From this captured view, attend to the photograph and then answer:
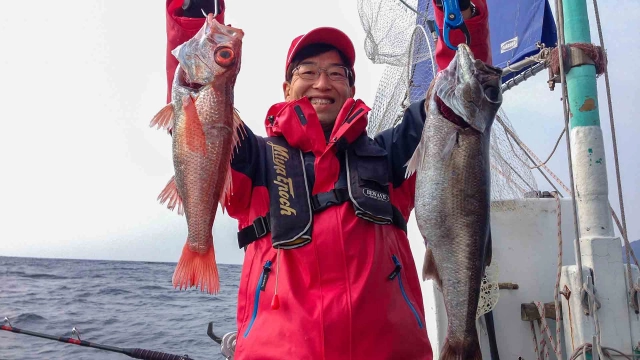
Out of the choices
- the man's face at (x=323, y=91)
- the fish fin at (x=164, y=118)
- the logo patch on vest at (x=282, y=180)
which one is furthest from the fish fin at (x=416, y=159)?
the fish fin at (x=164, y=118)

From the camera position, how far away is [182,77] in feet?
7.95

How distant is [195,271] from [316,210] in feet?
2.34

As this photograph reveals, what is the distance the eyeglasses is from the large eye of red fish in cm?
85

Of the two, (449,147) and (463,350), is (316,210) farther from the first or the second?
(463,350)

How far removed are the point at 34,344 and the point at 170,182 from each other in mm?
10415

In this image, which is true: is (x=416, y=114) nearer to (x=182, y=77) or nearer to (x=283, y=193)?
(x=283, y=193)

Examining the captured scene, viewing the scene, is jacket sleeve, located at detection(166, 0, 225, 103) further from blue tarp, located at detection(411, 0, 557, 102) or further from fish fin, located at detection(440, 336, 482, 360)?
blue tarp, located at detection(411, 0, 557, 102)

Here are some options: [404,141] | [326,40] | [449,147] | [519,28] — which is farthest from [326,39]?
[519,28]

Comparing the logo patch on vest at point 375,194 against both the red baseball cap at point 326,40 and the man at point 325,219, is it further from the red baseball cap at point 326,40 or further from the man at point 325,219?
the red baseball cap at point 326,40

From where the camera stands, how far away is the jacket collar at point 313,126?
2.84m

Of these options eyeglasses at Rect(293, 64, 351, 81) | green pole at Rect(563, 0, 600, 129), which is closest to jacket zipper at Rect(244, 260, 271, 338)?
eyeglasses at Rect(293, 64, 351, 81)

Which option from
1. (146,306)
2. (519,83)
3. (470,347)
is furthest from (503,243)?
(146,306)

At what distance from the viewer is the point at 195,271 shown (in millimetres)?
2365

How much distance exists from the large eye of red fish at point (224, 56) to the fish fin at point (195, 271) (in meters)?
0.89
